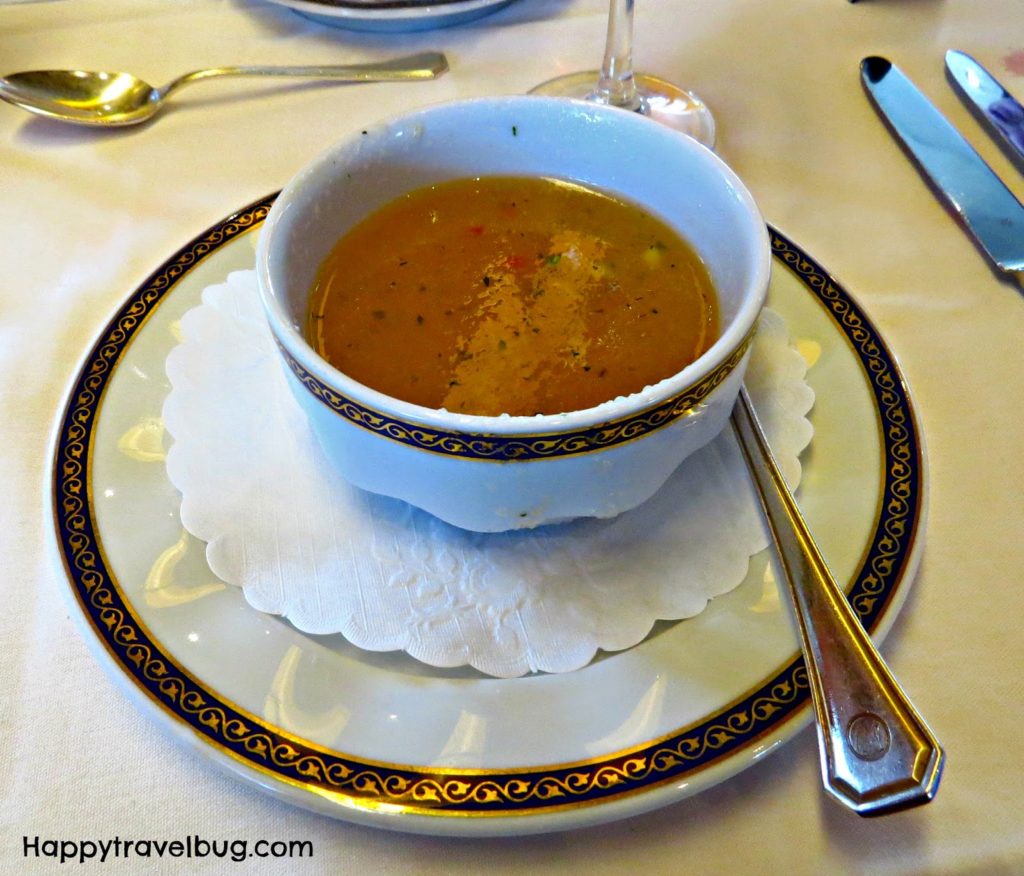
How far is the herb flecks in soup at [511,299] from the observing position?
806mm

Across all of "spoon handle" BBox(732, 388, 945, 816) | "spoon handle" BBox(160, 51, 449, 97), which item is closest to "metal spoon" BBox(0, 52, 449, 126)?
"spoon handle" BBox(160, 51, 449, 97)

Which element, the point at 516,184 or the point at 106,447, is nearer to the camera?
the point at 106,447

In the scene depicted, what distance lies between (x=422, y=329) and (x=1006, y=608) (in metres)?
0.61

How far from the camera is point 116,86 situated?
136 centimetres

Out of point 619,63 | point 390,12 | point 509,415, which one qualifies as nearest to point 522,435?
point 509,415

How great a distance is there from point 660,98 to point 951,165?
453mm

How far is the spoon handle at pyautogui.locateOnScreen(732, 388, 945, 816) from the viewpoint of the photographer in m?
0.61

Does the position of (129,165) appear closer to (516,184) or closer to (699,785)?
(516,184)

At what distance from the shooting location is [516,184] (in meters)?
1.01

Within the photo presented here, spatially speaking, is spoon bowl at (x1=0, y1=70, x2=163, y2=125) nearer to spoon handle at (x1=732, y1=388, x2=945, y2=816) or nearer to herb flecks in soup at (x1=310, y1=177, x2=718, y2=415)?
herb flecks in soup at (x1=310, y1=177, x2=718, y2=415)

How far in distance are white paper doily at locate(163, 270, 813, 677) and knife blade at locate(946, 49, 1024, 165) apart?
2.08 ft

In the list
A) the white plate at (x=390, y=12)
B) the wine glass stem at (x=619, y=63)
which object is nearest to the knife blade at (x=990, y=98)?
the wine glass stem at (x=619, y=63)

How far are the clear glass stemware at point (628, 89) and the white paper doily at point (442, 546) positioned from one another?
1.86ft

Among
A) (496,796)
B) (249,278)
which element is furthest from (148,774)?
(249,278)
